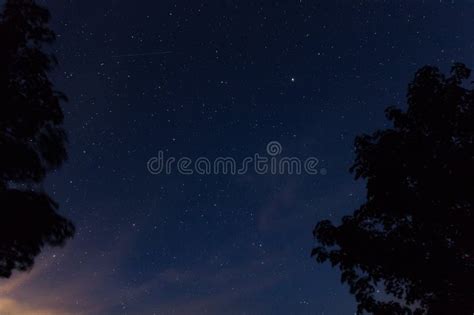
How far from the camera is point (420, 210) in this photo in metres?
8.18

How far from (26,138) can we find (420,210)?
25.6 ft

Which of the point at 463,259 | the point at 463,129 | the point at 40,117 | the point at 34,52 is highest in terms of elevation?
the point at 34,52

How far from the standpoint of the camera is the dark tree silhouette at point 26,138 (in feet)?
29.5

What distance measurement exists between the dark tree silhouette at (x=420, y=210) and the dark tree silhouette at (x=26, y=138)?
214 inches

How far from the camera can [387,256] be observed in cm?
834

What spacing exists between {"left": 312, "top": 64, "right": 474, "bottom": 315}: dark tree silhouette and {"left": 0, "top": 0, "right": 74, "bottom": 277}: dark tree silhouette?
5448mm

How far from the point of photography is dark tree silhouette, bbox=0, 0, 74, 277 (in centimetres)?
898

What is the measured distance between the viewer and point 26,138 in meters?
9.56

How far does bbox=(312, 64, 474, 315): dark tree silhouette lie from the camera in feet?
25.6

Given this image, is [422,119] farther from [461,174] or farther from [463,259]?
[463,259]

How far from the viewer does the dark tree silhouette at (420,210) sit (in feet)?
25.6

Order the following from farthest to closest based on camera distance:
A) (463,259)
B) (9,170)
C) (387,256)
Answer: (9,170) < (387,256) < (463,259)

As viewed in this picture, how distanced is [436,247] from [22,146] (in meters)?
8.04

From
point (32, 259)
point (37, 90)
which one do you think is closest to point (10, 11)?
point (37, 90)
